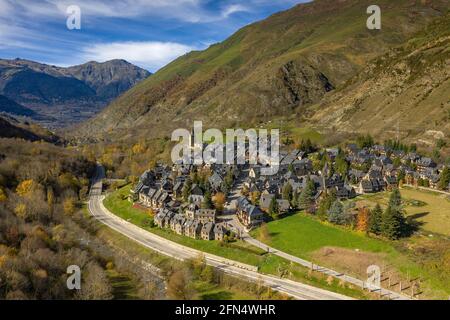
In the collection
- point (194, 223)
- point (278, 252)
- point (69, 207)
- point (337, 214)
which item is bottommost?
point (278, 252)

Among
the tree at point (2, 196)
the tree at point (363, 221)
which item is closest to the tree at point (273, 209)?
the tree at point (363, 221)

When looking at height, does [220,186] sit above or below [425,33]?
below

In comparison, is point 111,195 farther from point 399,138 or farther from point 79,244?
point 399,138

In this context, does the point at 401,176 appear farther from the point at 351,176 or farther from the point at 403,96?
the point at 403,96

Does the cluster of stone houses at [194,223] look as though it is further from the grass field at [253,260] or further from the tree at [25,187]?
the tree at [25,187]

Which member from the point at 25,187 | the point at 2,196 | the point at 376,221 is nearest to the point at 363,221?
the point at 376,221

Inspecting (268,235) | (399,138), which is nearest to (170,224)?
(268,235)
